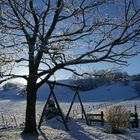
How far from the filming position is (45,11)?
18891 mm

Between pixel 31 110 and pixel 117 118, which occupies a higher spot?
pixel 31 110

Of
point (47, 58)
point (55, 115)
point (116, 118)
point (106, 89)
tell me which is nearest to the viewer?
point (47, 58)

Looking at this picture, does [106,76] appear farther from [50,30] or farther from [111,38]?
[50,30]

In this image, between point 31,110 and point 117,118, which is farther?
→ point 117,118

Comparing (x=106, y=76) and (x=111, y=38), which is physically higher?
(x=111, y=38)

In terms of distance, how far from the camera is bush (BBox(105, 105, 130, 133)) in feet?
73.6

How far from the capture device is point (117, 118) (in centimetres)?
2262

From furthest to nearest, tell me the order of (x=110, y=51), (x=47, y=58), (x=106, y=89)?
(x=106, y=89), (x=110, y=51), (x=47, y=58)

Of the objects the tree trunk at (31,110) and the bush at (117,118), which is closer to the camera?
the tree trunk at (31,110)

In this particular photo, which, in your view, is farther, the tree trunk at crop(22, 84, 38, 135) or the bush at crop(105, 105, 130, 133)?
the bush at crop(105, 105, 130, 133)

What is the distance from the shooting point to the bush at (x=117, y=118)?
73.6 feet

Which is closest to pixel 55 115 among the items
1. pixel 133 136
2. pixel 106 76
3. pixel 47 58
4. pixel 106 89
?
pixel 106 76

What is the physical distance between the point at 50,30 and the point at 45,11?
68.0 inches

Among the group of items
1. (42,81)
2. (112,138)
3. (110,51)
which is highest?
(110,51)
